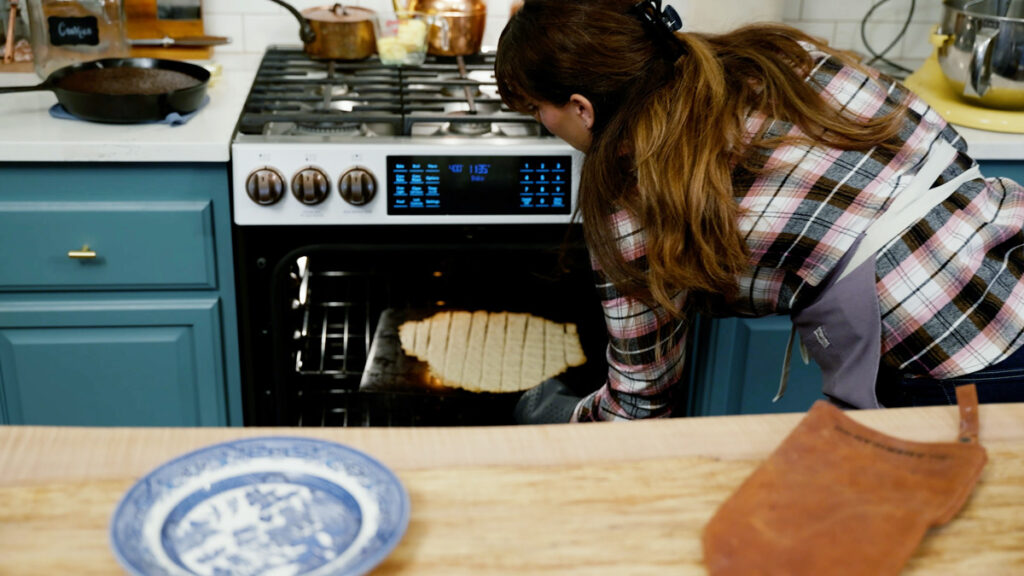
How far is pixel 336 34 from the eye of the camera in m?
2.27

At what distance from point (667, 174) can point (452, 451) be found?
483 millimetres

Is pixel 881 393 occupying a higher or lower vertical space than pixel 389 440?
lower

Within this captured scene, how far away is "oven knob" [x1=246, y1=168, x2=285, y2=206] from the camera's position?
179 centimetres

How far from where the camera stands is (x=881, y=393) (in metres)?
1.46

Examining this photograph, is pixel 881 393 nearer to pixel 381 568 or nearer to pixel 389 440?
pixel 389 440

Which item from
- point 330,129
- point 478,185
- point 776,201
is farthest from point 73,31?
point 776,201

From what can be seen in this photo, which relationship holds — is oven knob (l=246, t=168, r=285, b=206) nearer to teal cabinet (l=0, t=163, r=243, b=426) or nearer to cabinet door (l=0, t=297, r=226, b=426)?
teal cabinet (l=0, t=163, r=243, b=426)

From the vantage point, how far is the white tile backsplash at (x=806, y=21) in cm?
245

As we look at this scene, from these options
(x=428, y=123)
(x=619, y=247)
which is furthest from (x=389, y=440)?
(x=428, y=123)

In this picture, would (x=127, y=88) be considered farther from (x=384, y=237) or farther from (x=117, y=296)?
(x=384, y=237)

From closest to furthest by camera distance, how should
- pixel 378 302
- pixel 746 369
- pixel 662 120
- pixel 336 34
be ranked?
pixel 662 120 → pixel 378 302 → pixel 746 369 → pixel 336 34

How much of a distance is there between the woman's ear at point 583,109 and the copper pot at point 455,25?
104 centimetres

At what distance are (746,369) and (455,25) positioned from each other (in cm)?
99

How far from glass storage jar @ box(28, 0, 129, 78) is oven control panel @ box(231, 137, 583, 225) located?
0.60 metres
